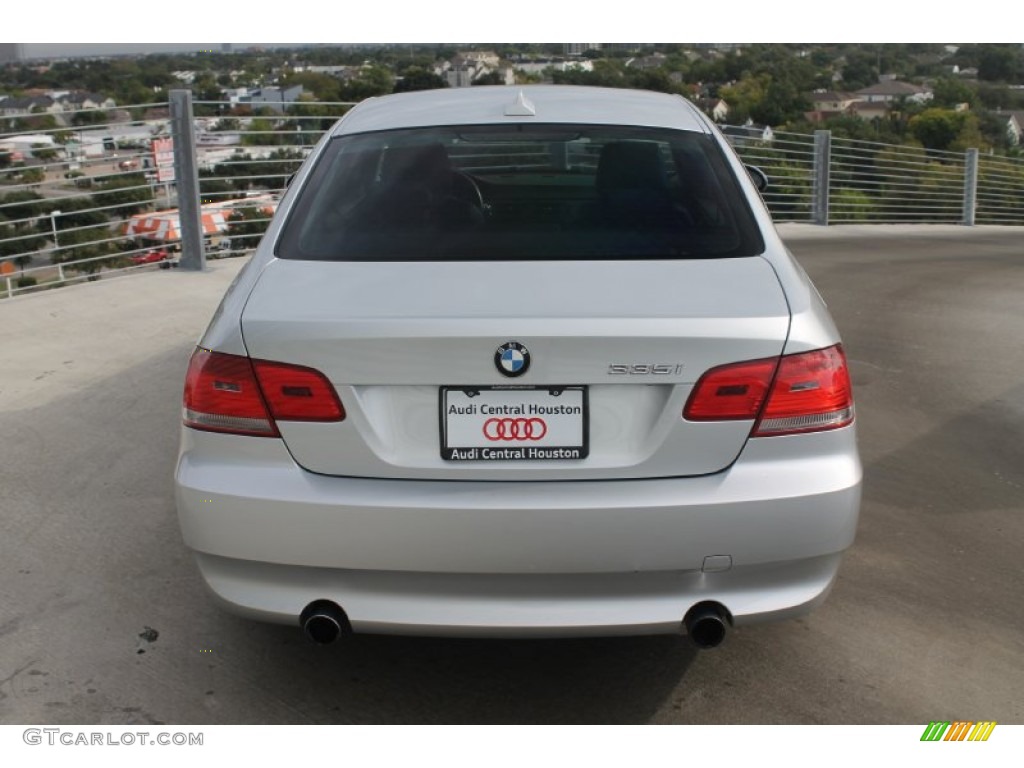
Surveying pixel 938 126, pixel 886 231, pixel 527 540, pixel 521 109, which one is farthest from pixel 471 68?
pixel 938 126

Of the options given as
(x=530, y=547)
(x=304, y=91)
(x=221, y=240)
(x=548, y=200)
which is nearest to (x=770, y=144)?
(x=304, y=91)

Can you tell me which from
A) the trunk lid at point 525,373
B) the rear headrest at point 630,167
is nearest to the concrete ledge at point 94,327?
the rear headrest at point 630,167

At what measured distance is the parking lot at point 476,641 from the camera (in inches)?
127

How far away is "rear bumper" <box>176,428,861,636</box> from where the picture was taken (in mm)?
2760

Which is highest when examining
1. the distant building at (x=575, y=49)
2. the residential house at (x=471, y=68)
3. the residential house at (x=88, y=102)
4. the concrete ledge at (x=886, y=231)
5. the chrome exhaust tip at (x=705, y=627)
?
the distant building at (x=575, y=49)

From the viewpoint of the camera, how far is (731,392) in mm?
2793

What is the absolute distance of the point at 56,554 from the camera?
4258 millimetres

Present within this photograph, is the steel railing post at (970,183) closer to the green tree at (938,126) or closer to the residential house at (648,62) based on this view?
the residential house at (648,62)

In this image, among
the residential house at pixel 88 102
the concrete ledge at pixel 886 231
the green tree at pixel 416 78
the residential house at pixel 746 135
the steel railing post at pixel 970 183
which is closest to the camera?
the residential house at pixel 88 102

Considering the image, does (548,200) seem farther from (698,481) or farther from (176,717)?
(176,717)

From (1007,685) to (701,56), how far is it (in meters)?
31.6

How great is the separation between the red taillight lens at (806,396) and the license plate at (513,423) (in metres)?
0.45

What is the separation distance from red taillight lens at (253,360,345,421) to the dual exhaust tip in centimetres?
46
